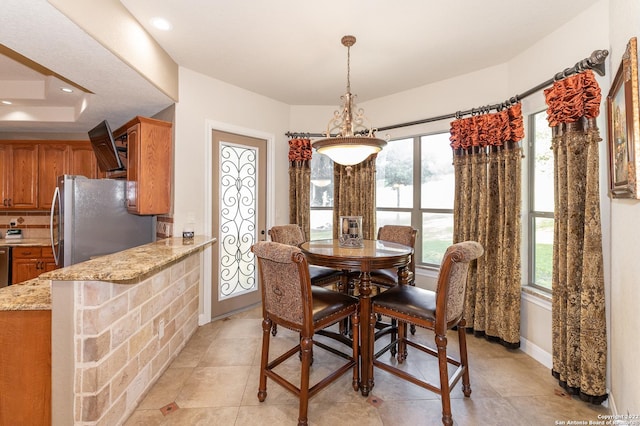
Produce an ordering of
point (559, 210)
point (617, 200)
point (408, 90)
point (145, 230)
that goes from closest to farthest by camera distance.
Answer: point (617, 200), point (559, 210), point (145, 230), point (408, 90)

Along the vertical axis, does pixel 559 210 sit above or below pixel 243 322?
above

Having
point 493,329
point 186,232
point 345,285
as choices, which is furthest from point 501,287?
point 186,232

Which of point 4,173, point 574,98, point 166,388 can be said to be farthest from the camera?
point 4,173

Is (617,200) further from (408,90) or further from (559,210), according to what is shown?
(408,90)

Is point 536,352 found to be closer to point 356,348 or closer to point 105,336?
point 356,348

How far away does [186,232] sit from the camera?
2832 mm

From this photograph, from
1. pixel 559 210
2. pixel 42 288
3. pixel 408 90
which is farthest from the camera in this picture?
pixel 408 90

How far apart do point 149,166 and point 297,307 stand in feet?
6.87

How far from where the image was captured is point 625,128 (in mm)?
1431

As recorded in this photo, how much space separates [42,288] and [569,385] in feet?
11.9

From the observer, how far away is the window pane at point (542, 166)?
8.42 feet

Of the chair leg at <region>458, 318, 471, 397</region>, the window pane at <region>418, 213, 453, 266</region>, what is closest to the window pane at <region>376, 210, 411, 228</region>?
the window pane at <region>418, 213, 453, 266</region>

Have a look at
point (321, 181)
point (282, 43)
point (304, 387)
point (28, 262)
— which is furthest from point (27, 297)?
point (321, 181)

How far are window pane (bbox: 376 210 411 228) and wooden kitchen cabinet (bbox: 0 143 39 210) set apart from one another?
183 inches
